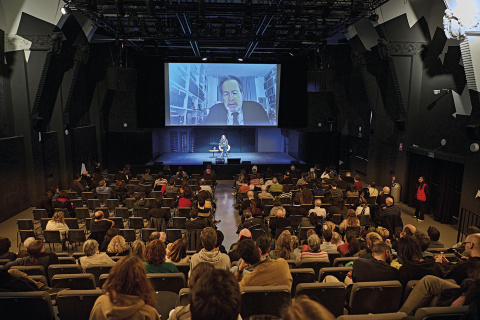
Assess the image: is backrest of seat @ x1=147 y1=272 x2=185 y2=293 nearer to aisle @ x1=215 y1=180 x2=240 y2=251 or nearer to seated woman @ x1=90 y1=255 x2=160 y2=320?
seated woman @ x1=90 y1=255 x2=160 y2=320

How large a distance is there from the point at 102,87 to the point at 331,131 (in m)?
11.3

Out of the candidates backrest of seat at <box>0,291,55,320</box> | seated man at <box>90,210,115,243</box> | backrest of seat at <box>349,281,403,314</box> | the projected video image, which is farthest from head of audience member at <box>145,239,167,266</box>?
the projected video image

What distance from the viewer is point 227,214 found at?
35.5ft

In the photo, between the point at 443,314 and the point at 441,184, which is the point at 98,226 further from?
the point at 441,184

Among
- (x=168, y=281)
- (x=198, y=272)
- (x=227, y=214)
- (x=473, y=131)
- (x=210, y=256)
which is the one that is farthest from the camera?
(x=227, y=214)

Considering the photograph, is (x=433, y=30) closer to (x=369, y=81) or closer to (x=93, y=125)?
(x=369, y=81)

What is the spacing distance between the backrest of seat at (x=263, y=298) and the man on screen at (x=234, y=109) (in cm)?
1605

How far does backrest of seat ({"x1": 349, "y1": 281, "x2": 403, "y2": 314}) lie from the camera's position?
11.2 feet

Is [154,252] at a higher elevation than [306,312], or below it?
below

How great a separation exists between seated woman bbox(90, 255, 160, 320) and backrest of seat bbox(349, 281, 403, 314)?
2.00 m

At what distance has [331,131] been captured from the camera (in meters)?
18.4

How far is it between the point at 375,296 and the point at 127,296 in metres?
2.33

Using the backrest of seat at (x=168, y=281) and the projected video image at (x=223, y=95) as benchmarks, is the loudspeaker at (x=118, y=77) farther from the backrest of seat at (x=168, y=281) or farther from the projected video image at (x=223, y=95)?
the backrest of seat at (x=168, y=281)

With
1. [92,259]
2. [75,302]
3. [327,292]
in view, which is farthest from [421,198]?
[75,302]
